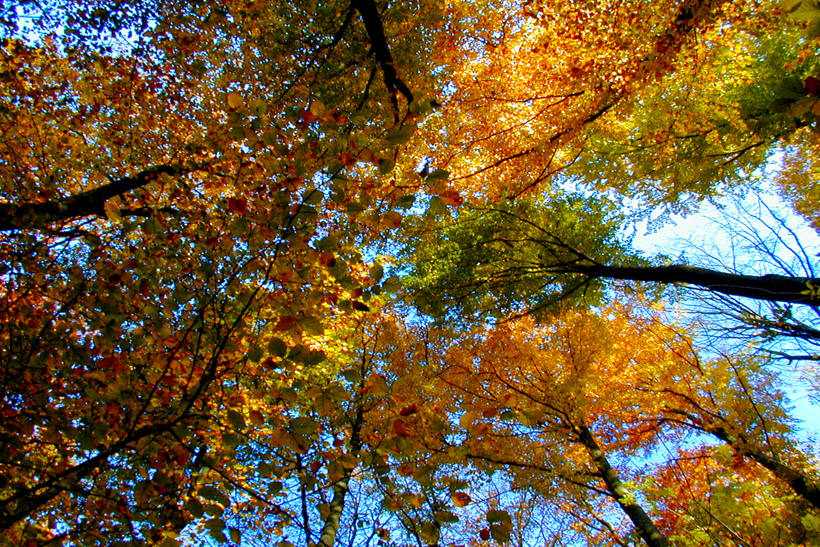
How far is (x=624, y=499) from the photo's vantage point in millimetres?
4852

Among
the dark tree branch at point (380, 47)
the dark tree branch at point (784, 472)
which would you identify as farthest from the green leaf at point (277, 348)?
the dark tree branch at point (784, 472)

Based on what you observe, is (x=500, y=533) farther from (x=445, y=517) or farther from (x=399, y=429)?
(x=399, y=429)

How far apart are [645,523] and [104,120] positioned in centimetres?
991

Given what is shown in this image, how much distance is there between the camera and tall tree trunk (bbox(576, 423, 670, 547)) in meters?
5.00

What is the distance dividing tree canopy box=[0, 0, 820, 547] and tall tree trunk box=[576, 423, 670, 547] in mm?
69

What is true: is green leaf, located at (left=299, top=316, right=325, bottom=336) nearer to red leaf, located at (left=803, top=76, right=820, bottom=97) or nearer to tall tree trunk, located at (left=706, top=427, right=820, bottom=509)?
red leaf, located at (left=803, top=76, right=820, bottom=97)

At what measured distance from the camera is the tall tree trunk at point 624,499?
197 inches

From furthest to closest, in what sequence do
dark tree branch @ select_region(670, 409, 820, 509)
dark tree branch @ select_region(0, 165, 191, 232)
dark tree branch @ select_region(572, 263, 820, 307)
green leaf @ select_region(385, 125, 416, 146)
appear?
1. dark tree branch @ select_region(670, 409, 820, 509)
2. dark tree branch @ select_region(572, 263, 820, 307)
3. dark tree branch @ select_region(0, 165, 191, 232)
4. green leaf @ select_region(385, 125, 416, 146)

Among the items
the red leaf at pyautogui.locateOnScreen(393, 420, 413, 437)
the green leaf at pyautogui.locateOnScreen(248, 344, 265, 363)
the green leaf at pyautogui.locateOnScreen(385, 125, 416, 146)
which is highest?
the green leaf at pyautogui.locateOnScreen(385, 125, 416, 146)

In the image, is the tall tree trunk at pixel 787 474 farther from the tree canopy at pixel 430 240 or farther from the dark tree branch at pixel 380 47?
the dark tree branch at pixel 380 47

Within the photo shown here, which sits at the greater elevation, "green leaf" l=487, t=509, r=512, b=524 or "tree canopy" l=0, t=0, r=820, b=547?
"tree canopy" l=0, t=0, r=820, b=547

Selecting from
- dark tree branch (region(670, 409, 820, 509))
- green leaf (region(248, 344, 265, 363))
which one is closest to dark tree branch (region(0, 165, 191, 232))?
green leaf (region(248, 344, 265, 363))

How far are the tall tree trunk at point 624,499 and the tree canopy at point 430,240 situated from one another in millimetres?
69

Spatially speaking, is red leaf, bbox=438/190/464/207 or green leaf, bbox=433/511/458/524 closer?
green leaf, bbox=433/511/458/524
